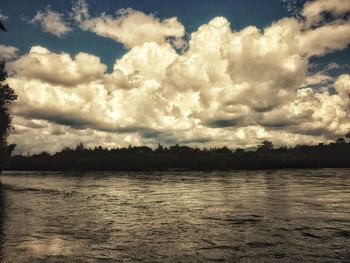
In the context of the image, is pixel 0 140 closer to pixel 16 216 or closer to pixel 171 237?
pixel 16 216

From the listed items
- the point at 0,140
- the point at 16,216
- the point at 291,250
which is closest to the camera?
the point at 291,250

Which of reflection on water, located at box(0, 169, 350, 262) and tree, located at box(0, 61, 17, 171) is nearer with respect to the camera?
reflection on water, located at box(0, 169, 350, 262)

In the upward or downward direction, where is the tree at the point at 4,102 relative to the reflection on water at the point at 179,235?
upward

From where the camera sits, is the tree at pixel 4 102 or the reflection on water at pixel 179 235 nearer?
the reflection on water at pixel 179 235

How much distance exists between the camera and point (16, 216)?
2578 cm

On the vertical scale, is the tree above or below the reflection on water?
above

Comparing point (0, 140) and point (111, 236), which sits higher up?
point (0, 140)

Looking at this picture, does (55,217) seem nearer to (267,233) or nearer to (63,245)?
(63,245)

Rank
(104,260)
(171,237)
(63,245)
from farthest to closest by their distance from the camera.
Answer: (171,237), (63,245), (104,260)

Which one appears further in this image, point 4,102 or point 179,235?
point 4,102

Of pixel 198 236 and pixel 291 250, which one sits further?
pixel 198 236

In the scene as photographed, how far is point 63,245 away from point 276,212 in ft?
55.7

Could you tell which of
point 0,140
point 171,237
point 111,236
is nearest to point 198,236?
point 171,237

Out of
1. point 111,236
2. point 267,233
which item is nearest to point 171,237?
point 111,236
